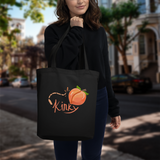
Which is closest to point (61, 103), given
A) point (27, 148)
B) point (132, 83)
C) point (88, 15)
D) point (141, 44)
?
point (88, 15)

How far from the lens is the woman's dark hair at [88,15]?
58.7 inches

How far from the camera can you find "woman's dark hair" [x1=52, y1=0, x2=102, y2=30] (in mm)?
1491

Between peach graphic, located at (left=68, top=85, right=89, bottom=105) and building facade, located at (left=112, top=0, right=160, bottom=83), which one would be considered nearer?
peach graphic, located at (left=68, top=85, right=89, bottom=105)

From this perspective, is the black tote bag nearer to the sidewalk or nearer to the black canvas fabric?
the black canvas fabric

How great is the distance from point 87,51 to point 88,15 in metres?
0.34

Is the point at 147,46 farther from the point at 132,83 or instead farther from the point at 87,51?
the point at 87,51

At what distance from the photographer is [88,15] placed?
1546 millimetres

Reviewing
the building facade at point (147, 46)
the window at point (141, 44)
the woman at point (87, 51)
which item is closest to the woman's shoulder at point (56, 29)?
the woman at point (87, 51)

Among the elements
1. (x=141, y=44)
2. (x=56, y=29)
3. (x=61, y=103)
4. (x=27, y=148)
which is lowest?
(x=27, y=148)

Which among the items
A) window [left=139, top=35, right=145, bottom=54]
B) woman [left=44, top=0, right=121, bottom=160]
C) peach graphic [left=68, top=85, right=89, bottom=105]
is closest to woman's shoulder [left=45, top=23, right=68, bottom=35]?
woman [left=44, top=0, right=121, bottom=160]

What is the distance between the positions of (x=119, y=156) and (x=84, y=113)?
2238 millimetres

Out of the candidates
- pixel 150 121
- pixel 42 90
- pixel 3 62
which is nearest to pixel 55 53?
pixel 42 90

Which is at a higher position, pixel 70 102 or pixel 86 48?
pixel 86 48

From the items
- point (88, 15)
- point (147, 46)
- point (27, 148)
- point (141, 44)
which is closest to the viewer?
point (88, 15)
